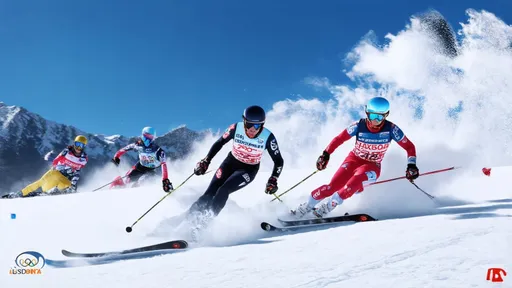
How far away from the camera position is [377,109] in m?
5.70

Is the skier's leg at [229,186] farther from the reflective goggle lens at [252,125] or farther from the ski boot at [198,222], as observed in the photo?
the reflective goggle lens at [252,125]

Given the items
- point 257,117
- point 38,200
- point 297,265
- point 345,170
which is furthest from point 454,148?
point 38,200

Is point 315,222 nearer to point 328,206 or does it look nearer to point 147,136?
point 328,206

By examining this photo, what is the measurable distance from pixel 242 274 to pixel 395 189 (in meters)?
4.56

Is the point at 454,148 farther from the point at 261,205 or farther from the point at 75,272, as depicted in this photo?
the point at 75,272

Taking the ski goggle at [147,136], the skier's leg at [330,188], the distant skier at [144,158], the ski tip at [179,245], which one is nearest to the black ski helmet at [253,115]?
the skier's leg at [330,188]

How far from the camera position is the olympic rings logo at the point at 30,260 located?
383cm

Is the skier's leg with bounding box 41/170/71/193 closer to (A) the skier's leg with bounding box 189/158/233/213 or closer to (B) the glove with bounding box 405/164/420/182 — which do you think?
(A) the skier's leg with bounding box 189/158/233/213

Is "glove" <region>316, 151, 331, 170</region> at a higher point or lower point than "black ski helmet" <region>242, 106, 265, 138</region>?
lower

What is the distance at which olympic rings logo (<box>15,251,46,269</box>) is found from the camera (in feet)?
12.6

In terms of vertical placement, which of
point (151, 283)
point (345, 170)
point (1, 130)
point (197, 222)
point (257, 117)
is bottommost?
point (151, 283)

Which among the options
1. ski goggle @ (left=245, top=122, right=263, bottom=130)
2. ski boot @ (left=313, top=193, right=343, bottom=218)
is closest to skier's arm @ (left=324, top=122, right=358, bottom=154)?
ski boot @ (left=313, top=193, right=343, bottom=218)

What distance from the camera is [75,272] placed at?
343 cm

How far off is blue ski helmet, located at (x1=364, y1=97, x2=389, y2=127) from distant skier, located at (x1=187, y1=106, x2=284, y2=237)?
1.56m
